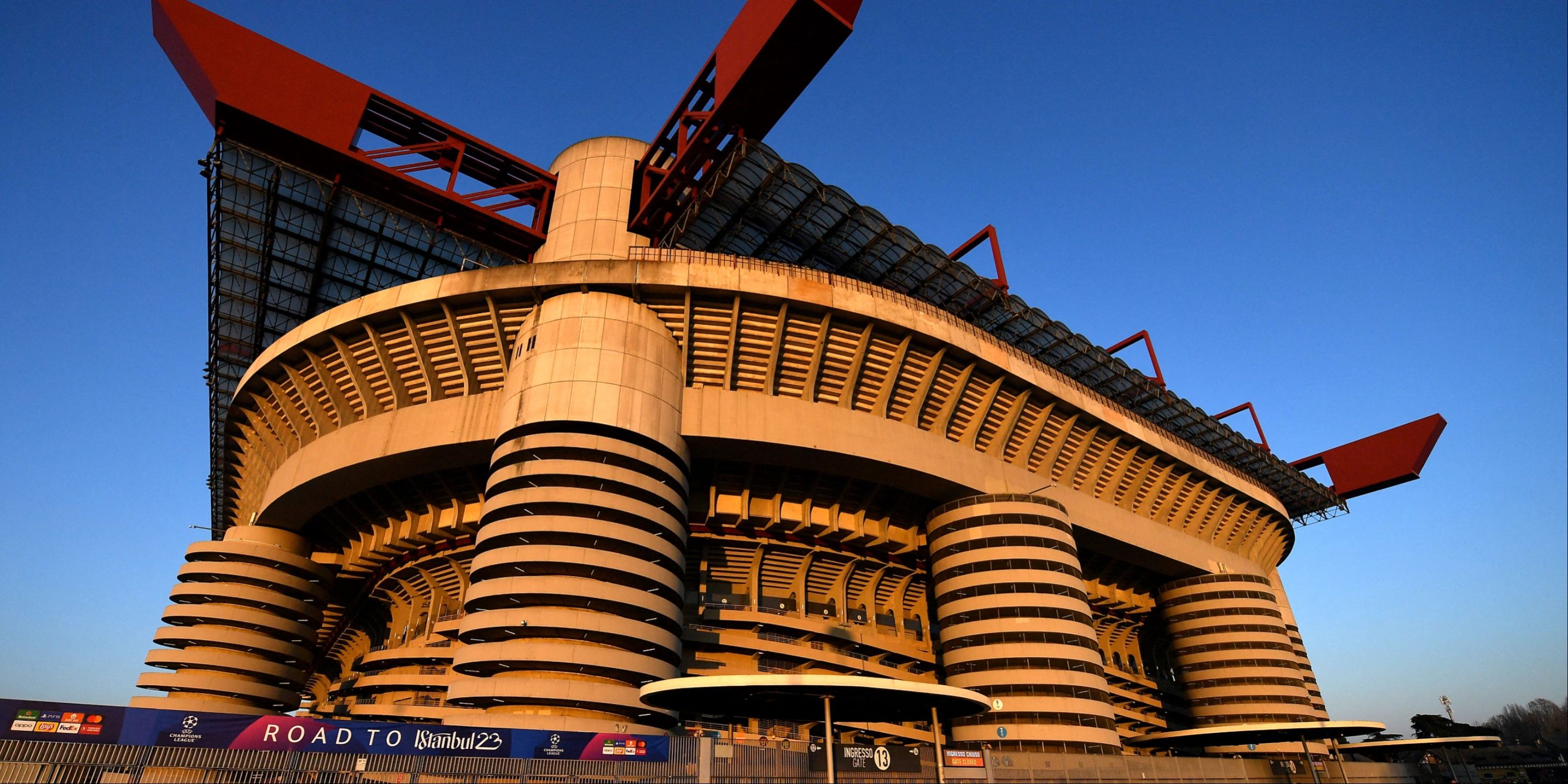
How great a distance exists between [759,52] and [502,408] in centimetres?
1980

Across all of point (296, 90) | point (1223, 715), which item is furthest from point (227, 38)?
point (1223, 715)

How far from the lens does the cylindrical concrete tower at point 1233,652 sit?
58219 millimetres

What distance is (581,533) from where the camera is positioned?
32031mm

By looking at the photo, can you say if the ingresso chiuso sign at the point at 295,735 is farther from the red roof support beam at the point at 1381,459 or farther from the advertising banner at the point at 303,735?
the red roof support beam at the point at 1381,459

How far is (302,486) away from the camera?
41.8 m

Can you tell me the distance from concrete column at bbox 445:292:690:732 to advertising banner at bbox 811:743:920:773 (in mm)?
10754

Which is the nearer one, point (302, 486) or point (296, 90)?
point (296, 90)

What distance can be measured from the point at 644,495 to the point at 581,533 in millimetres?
3345

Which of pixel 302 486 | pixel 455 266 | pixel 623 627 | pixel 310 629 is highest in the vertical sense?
pixel 455 266

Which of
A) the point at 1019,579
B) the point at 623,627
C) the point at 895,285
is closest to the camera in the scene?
the point at 623,627

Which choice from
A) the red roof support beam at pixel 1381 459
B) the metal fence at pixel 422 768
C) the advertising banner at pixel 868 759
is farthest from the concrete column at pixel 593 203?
the red roof support beam at pixel 1381 459

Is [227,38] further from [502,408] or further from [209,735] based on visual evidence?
[209,735]

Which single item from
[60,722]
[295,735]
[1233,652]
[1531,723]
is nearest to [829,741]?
[295,735]

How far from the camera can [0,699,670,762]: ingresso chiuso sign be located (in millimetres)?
20875
